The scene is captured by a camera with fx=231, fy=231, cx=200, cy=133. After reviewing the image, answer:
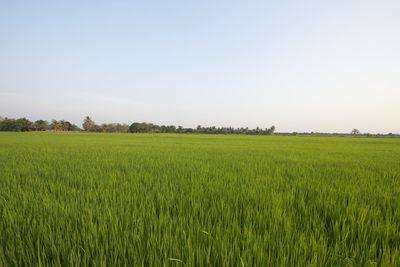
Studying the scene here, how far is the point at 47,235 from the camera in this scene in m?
1.74

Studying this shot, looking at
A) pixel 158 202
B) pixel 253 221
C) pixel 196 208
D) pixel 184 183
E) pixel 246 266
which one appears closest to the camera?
pixel 246 266

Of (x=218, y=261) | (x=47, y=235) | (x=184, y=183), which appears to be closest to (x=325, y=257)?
(x=218, y=261)

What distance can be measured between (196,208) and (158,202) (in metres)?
0.54

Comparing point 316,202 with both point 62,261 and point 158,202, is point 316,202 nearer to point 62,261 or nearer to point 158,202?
point 158,202

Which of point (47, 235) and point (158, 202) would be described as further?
point (158, 202)

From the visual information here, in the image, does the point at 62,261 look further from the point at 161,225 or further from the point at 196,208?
the point at 196,208

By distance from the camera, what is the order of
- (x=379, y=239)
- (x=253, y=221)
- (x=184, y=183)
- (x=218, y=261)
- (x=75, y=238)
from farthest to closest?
1. (x=184, y=183)
2. (x=253, y=221)
3. (x=379, y=239)
4. (x=75, y=238)
5. (x=218, y=261)

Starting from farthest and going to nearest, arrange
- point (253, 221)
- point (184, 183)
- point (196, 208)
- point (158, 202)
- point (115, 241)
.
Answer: point (184, 183) < point (158, 202) < point (196, 208) < point (253, 221) < point (115, 241)

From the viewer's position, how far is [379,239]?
188 centimetres

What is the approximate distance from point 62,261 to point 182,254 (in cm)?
78

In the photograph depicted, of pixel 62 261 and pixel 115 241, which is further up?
Answer: pixel 115 241

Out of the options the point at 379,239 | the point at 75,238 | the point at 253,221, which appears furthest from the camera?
the point at 253,221

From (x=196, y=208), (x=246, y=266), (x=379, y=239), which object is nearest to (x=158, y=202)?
(x=196, y=208)

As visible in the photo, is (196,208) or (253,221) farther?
(196,208)
